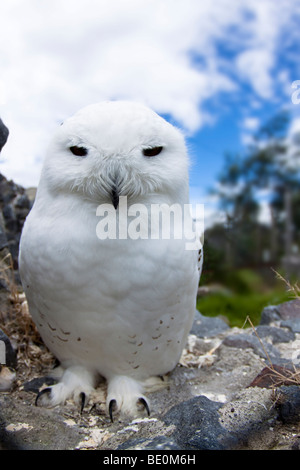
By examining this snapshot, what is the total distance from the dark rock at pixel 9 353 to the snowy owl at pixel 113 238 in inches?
10.6

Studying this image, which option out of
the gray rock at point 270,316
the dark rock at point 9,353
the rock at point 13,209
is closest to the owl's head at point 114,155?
the dark rock at point 9,353

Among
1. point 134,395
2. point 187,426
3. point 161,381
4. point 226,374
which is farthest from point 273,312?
point 187,426

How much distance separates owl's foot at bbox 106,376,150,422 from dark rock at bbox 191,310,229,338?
1222mm

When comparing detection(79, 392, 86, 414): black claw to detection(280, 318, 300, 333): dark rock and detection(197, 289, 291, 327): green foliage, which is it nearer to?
detection(280, 318, 300, 333): dark rock

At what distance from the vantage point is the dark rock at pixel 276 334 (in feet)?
10.3

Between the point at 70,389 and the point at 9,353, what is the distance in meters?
0.40

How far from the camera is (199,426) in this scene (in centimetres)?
171

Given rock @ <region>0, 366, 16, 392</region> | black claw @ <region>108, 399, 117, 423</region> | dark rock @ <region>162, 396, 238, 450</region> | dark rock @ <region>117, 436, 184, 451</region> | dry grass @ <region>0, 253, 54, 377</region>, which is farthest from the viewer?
dry grass @ <region>0, 253, 54, 377</region>

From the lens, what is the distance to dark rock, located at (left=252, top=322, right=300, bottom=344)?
3136 mm

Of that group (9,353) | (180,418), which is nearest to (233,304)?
(9,353)

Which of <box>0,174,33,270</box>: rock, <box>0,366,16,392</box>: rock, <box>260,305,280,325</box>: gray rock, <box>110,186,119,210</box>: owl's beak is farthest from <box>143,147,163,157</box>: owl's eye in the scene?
<box>260,305,280,325</box>: gray rock

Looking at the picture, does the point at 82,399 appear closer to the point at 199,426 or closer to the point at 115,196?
the point at 199,426
